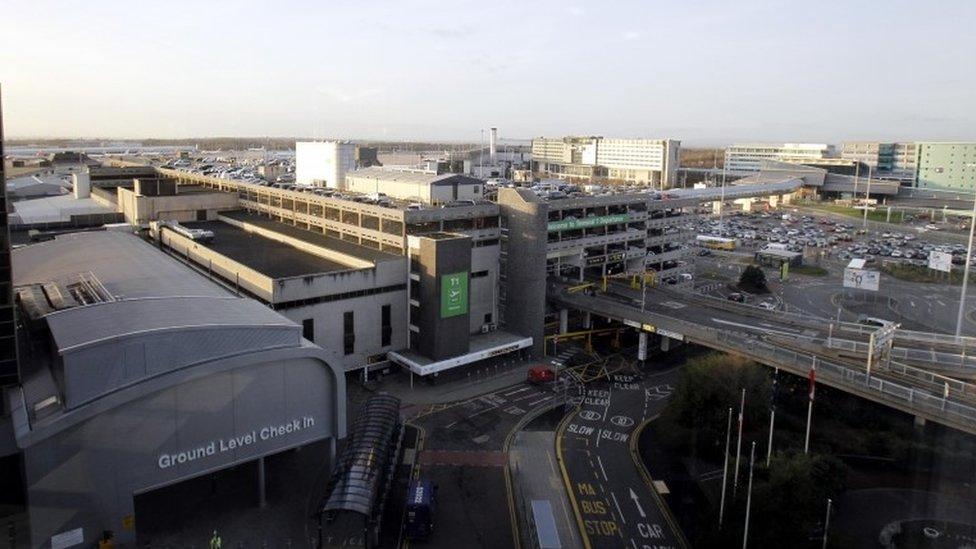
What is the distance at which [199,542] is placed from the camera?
1510 cm

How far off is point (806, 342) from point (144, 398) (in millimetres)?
19495

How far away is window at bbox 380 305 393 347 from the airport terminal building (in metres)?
7.24

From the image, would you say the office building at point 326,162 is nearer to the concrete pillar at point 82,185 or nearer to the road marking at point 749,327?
the concrete pillar at point 82,185

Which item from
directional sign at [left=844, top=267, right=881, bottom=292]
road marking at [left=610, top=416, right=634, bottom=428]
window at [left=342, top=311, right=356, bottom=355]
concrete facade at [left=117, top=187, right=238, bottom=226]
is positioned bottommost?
road marking at [left=610, top=416, right=634, bottom=428]

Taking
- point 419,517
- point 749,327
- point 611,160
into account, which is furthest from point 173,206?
point 611,160

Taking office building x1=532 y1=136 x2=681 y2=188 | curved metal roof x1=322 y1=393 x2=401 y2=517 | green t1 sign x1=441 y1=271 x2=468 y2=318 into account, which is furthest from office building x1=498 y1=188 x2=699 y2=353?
office building x1=532 y1=136 x2=681 y2=188

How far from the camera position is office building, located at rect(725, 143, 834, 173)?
455ft

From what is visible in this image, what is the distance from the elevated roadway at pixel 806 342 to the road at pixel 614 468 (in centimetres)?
274

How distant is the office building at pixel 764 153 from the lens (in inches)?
5458

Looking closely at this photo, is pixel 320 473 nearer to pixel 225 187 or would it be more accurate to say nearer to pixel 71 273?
pixel 71 273

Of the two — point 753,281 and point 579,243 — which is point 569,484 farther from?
point 753,281

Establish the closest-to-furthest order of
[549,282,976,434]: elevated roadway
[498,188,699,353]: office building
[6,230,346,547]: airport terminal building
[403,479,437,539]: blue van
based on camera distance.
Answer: [6,230,346,547]: airport terminal building, [403,479,437,539]: blue van, [549,282,976,434]: elevated roadway, [498,188,699,353]: office building

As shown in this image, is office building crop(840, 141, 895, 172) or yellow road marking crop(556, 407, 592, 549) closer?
yellow road marking crop(556, 407, 592, 549)

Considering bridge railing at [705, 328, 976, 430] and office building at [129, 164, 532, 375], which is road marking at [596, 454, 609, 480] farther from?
office building at [129, 164, 532, 375]
